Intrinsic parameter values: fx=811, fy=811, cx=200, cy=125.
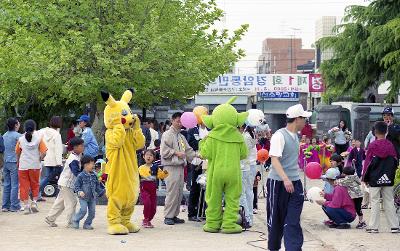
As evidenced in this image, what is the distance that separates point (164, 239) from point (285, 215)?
260 cm

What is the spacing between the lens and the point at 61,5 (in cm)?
2245

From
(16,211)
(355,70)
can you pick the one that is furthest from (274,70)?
(16,211)

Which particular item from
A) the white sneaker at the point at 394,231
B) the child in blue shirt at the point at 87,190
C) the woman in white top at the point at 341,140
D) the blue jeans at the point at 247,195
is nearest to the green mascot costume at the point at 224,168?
the blue jeans at the point at 247,195

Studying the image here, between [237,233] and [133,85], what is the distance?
1086cm

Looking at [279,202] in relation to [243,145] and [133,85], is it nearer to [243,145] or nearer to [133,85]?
[243,145]

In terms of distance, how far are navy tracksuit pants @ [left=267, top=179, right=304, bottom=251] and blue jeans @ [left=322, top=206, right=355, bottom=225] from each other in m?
3.25

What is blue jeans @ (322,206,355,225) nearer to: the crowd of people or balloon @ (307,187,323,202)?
the crowd of people

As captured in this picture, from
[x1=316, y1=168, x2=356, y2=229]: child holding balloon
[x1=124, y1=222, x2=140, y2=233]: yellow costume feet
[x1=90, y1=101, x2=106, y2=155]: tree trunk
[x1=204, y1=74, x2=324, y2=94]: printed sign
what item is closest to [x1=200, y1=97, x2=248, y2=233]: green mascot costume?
[x1=124, y1=222, x2=140, y2=233]: yellow costume feet

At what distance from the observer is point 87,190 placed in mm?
12180

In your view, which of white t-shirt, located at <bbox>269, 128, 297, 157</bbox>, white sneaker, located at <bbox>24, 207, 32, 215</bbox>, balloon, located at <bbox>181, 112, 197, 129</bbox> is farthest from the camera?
white sneaker, located at <bbox>24, 207, 32, 215</bbox>

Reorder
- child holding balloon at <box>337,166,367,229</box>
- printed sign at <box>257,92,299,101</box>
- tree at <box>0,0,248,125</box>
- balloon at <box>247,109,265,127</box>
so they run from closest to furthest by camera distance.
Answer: child holding balloon at <box>337,166,367,229</box> < balloon at <box>247,109,265,127</box> < tree at <box>0,0,248,125</box> < printed sign at <box>257,92,299,101</box>

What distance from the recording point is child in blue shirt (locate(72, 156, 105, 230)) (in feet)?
40.0

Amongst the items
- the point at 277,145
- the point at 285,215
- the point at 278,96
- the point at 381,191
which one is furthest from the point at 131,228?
the point at 278,96

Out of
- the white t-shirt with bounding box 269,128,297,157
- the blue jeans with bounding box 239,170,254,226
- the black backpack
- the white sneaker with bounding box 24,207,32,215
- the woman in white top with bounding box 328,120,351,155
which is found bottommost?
the white sneaker with bounding box 24,207,32,215
